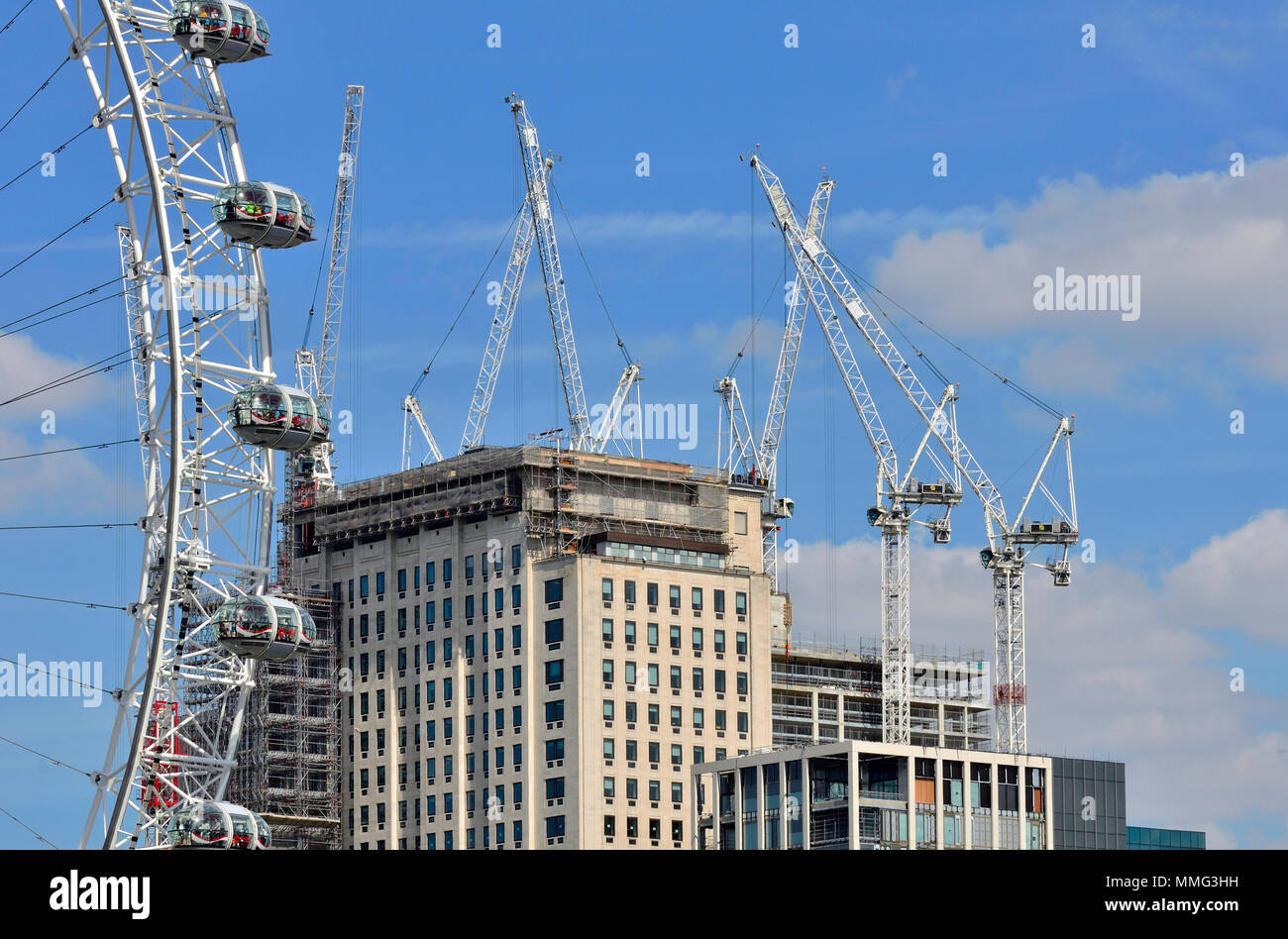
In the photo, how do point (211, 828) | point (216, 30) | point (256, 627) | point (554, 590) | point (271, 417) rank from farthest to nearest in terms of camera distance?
point (554, 590) < point (216, 30) < point (256, 627) < point (271, 417) < point (211, 828)

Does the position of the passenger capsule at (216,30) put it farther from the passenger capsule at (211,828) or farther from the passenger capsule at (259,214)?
the passenger capsule at (211,828)

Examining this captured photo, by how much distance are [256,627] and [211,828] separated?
8.82 meters

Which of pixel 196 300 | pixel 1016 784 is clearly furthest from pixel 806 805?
pixel 196 300

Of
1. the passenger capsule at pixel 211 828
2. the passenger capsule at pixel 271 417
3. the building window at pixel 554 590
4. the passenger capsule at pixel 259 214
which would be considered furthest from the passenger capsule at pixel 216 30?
the building window at pixel 554 590

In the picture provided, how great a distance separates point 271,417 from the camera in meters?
104

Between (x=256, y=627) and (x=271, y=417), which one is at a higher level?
(x=271, y=417)

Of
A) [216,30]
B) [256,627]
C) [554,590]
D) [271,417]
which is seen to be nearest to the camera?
[271,417]

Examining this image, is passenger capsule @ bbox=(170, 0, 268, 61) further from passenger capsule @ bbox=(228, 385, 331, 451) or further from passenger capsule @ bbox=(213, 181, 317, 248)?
passenger capsule @ bbox=(228, 385, 331, 451)

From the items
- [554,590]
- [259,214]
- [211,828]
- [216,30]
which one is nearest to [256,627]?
[211,828]

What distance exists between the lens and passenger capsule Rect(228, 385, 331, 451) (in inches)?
4082

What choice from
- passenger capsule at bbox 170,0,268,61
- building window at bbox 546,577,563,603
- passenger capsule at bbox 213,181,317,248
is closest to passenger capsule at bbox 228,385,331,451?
passenger capsule at bbox 213,181,317,248

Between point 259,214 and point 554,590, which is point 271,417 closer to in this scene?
point 259,214
